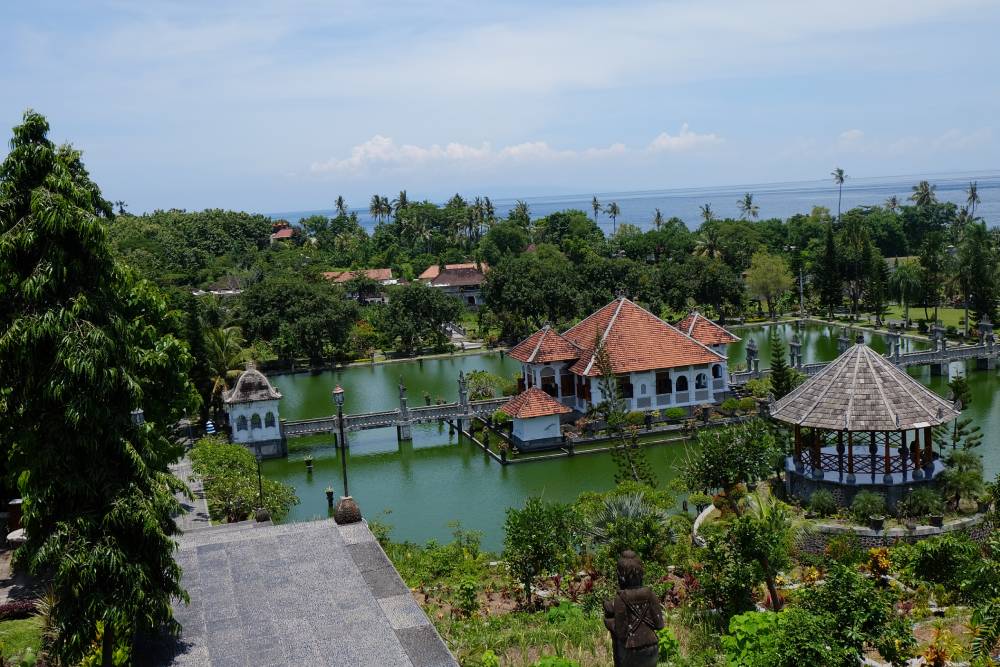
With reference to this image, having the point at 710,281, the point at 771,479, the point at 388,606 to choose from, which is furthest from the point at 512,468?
the point at 710,281

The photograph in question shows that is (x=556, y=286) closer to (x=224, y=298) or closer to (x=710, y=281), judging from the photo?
(x=710, y=281)

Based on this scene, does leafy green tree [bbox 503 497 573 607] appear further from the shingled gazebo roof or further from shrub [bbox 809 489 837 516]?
the shingled gazebo roof

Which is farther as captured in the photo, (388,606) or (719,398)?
(719,398)

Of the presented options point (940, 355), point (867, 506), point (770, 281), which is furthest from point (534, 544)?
point (770, 281)

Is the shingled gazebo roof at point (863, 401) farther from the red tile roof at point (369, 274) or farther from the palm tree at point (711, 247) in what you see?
the red tile roof at point (369, 274)

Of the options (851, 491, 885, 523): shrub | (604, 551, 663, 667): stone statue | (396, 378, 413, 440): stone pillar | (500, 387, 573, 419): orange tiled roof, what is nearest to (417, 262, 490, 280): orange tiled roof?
(396, 378, 413, 440): stone pillar

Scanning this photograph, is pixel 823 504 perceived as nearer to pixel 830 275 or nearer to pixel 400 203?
pixel 830 275
